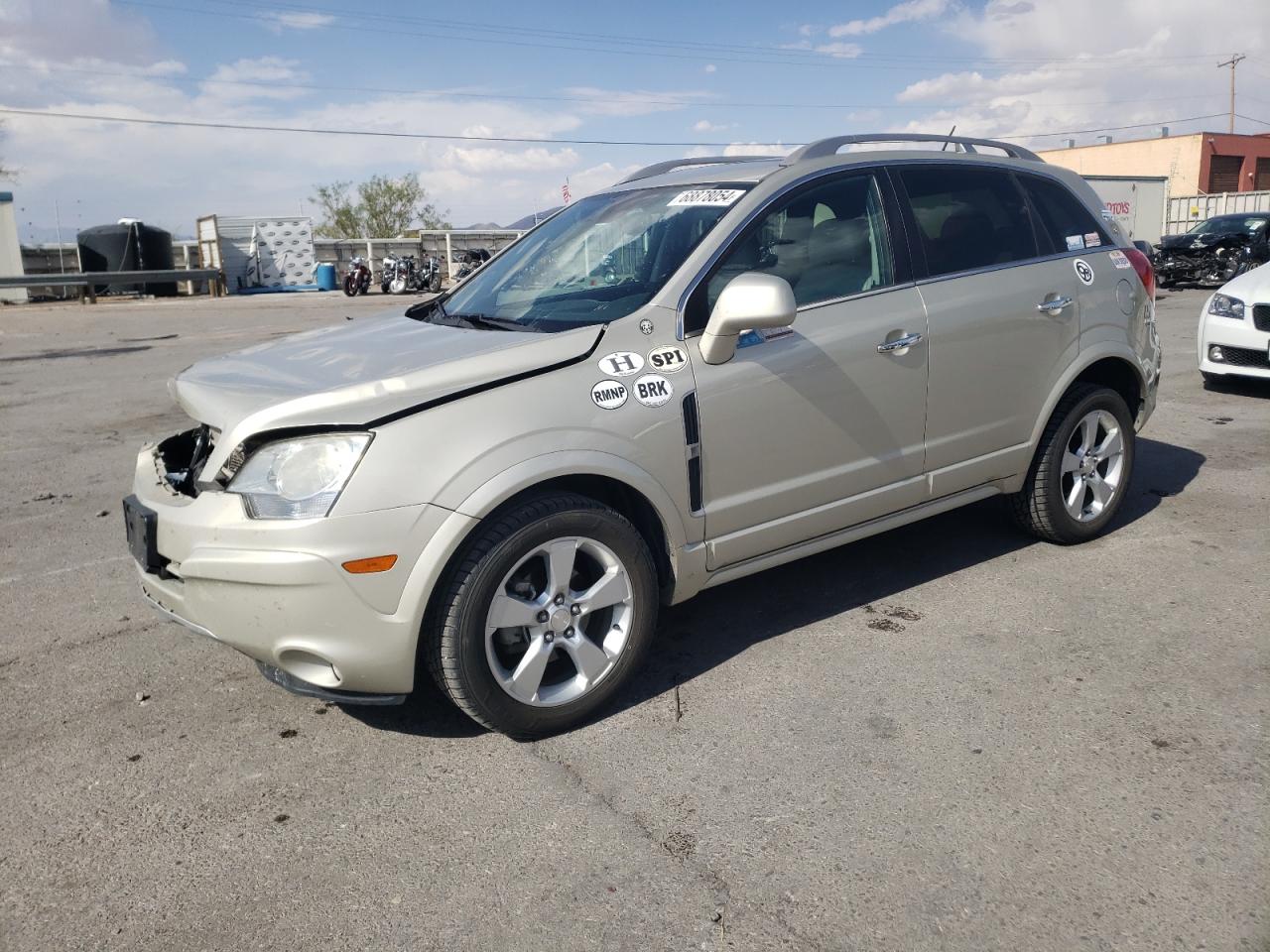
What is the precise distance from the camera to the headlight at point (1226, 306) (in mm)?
8665

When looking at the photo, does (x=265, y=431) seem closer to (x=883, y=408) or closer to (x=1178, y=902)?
(x=883, y=408)

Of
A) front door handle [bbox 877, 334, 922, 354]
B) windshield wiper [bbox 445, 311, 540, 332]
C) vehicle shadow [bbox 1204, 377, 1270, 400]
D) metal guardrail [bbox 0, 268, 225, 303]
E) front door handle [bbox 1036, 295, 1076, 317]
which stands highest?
metal guardrail [bbox 0, 268, 225, 303]

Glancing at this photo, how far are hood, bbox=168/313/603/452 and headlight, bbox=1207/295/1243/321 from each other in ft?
24.4

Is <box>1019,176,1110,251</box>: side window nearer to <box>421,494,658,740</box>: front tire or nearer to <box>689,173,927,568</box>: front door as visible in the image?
<box>689,173,927,568</box>: front door

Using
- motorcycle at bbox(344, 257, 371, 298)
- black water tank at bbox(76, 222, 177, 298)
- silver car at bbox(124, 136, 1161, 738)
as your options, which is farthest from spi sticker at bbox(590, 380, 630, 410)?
black water tank at bbox(76, 222, 177, 298)

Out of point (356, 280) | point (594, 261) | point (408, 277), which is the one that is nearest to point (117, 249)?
point (356, 280)

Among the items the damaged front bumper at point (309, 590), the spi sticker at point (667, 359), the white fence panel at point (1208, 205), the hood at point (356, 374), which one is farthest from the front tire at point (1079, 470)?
the white fence panel at point (1208, 205)

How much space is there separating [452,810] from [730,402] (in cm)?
160

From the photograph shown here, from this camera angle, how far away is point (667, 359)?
3.46 meters

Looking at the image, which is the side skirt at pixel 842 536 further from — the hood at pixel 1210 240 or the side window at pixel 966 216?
the hood at pixel 1210 240

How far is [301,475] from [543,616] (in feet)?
2.78

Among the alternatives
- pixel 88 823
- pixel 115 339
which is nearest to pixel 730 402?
pixel 88 823

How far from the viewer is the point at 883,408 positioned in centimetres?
401

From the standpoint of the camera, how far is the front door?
361 centimetres
